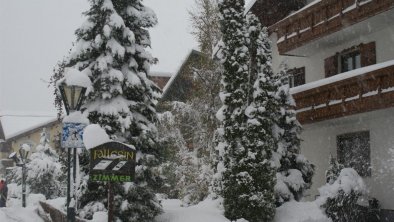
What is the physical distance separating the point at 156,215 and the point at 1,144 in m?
51.9

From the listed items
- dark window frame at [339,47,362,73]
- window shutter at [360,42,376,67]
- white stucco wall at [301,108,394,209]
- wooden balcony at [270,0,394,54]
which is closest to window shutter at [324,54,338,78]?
dark window frame at [339,47,362,73]

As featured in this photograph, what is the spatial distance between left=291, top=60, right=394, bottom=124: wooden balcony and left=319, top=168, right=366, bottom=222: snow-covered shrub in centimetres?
241

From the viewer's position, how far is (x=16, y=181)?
36.2 metres

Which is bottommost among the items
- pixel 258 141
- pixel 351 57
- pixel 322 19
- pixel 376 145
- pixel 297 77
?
pixel 376 145

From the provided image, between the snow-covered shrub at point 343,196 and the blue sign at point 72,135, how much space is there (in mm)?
6667

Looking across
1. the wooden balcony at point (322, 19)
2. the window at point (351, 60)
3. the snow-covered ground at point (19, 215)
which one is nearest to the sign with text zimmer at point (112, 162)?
the wooden balcony at point (322, 19)

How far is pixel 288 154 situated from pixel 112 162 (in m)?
7.53

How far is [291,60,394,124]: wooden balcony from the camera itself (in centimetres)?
1399

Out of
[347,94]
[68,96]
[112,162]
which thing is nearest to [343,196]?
[347,94]

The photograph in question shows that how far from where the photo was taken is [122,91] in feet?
46.9

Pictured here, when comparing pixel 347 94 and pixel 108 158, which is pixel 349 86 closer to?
pixel 347 94

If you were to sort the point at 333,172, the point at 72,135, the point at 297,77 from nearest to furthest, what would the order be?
the point at 72,135
the point at 333,172
the point at 297,77

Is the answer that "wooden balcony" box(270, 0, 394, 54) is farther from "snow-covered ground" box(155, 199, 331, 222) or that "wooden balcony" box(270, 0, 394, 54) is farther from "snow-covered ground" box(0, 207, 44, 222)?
"snow-covered ground" box(0, 207, 44, 222)

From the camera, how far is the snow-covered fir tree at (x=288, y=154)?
14398 mm
